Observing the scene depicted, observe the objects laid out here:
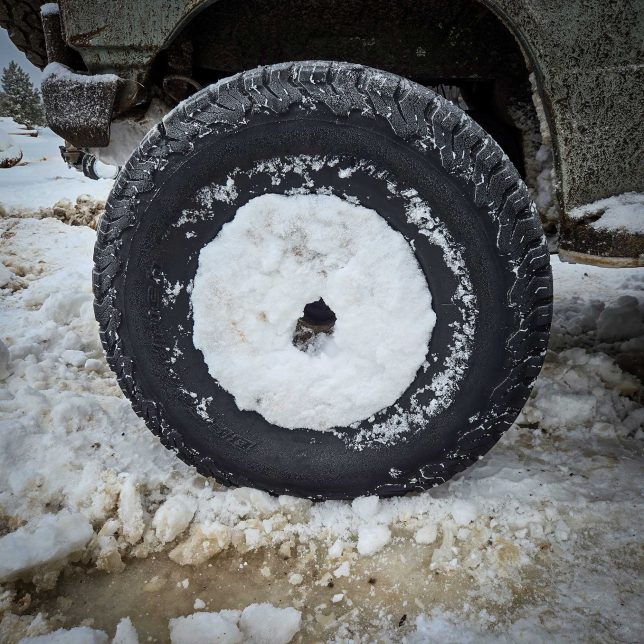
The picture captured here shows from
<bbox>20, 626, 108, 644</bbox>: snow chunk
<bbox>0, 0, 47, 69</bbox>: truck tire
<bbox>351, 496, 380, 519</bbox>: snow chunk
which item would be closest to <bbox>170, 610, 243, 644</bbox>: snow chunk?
<bbox>20, 626, 108, 644</bbox>: snow chunk

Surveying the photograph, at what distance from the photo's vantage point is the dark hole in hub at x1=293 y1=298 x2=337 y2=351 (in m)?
1.54

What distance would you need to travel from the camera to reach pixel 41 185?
6094 millimetres

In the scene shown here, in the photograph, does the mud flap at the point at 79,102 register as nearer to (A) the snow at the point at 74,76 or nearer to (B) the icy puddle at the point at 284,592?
(A) the snow at the point at 74,76

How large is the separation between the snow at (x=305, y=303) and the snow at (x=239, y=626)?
1.57 ft

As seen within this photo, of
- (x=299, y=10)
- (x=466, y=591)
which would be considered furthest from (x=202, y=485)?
(x=299, y=10)


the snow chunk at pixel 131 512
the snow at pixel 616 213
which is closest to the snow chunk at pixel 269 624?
the snow chunk at pixel 131 512

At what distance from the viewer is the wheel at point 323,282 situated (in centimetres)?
130

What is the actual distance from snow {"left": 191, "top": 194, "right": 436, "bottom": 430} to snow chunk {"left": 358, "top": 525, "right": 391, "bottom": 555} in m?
0.32

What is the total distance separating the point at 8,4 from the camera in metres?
1.97

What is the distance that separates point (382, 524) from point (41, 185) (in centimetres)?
613

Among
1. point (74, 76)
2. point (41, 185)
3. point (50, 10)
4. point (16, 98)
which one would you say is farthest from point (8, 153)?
point (16, 98)

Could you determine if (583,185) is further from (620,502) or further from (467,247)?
(620,502)

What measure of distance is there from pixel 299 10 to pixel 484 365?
1.34 metres

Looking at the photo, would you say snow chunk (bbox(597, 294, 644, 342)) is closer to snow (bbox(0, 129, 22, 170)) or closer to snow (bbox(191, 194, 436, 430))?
snow (bbox(191, 194, 436, 430))
